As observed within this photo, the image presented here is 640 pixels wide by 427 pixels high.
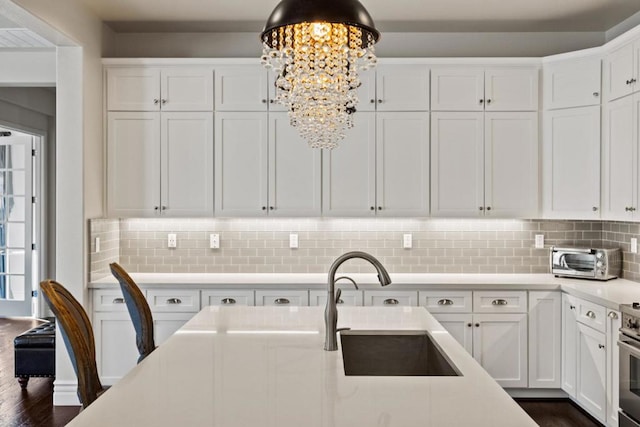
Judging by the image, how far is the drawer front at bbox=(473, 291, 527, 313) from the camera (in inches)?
153

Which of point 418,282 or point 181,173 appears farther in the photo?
point 181,173

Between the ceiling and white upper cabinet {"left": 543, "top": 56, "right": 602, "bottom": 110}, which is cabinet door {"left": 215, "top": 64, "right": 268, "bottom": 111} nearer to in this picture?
the ceiling

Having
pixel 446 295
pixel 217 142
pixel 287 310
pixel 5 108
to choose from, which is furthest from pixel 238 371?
pixel 5 108

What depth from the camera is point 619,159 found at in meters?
3.71

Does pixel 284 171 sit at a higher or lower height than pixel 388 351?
higher

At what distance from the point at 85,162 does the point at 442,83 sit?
2.79 metres

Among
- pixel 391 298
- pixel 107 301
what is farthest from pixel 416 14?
pixel 107 301

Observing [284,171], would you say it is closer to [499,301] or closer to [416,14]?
[416,14]

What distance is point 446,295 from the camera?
3922 mm

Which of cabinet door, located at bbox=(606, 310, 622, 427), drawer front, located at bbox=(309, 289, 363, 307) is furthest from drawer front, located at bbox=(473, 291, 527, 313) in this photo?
drawer front, located at bbox=(309, 289, 363, 307)

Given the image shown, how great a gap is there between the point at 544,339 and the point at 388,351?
207 centimetres

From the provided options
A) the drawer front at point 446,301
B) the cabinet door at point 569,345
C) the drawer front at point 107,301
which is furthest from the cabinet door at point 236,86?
the cabinet door at point 569,345

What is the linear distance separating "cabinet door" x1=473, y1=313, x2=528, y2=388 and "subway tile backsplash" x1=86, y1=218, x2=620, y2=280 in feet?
2.17

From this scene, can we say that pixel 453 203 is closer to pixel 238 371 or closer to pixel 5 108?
pixel 238 371
